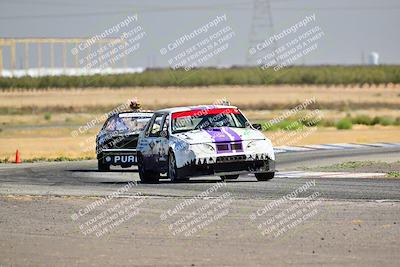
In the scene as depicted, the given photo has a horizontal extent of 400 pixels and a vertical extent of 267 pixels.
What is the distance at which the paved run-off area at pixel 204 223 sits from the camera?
38.8 ft

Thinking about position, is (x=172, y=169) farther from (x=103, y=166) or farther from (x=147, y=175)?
(x=103, y=166)

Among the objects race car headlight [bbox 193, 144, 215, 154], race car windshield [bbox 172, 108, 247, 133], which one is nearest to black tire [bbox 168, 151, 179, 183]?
race car windshield [bbox 172, 108, 247, 133]

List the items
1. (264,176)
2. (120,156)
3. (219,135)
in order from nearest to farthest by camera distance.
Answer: (219,135) → (264,176) → (120,156)

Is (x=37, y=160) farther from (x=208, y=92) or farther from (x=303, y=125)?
(x=208, y=92)

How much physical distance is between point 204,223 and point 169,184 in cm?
691

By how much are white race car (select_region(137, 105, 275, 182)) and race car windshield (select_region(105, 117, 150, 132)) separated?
4.55 meters

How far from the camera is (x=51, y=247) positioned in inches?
503

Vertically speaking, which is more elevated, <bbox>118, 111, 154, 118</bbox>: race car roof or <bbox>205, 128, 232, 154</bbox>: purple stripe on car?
<bbox>118, 111, 154, 118</bbox>: race car roof

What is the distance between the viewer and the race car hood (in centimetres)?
2067

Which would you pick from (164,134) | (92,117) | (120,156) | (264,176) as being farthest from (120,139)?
(92,117)

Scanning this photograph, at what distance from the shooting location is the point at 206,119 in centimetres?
2166

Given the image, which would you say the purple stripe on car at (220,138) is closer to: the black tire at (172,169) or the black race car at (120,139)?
the black tire at (172,169)

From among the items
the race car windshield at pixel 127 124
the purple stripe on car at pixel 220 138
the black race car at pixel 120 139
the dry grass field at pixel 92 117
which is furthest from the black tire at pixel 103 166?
the dry grass field at pixel 92 117

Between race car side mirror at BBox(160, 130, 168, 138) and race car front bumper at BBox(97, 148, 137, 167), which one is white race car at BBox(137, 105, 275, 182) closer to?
race car side mirror at BBox(160, 130, 168, 138)
